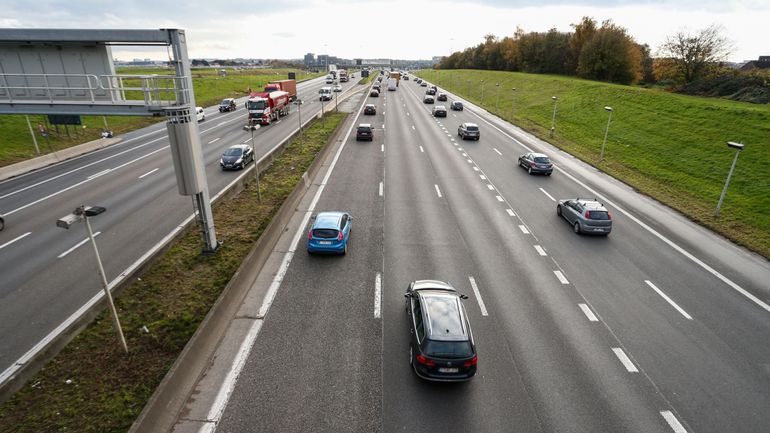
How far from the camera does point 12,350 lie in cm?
1152

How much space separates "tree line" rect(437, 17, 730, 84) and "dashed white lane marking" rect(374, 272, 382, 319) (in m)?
66.4

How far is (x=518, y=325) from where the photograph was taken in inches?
516

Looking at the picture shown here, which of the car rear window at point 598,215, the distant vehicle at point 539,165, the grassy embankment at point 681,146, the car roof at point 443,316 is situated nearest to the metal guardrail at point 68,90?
the car roof at point 443,316

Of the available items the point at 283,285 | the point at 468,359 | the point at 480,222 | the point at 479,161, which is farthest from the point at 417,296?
the point at 479,161

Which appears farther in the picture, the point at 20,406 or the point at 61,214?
the point at 61,214

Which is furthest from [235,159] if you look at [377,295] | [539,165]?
[539,165]

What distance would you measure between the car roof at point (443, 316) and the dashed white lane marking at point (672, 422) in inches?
207

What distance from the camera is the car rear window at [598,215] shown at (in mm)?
19547

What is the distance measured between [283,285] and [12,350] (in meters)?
8.06

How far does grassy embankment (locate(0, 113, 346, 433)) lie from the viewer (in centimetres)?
916

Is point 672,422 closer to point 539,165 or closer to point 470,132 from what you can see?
point 539,165

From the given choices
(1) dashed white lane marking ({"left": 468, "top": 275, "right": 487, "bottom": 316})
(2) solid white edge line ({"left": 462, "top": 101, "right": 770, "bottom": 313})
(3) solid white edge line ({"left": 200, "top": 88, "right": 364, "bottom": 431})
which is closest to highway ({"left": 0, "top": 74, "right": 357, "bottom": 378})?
(3) solid white edge line ({"left": 200, "top": 88, "right": 364, "bottom": 431})

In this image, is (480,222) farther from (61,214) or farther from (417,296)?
(61,214)

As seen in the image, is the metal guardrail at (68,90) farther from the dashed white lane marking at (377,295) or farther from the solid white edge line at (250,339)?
the dashed white lane marking at (377,295)
